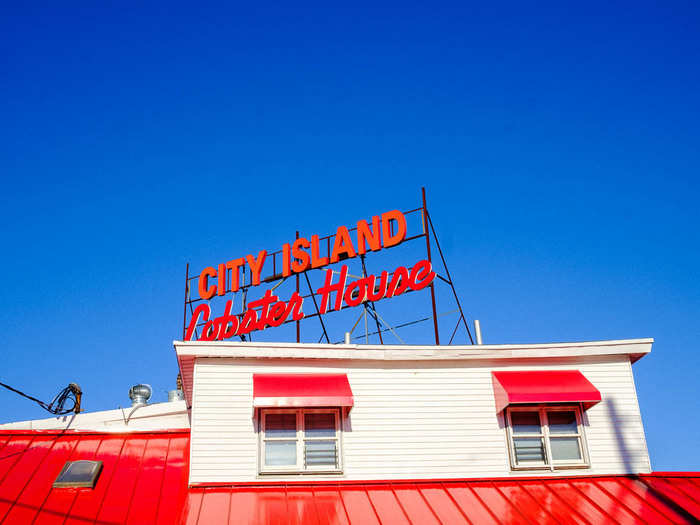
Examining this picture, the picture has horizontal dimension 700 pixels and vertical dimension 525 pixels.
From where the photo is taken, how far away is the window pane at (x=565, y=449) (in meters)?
21.4

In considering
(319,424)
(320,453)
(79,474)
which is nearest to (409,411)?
(319,424)

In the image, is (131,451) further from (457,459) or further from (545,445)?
(545,445)

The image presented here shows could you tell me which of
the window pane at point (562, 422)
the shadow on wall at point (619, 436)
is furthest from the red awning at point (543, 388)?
the shadow on wall at point (619, 436)

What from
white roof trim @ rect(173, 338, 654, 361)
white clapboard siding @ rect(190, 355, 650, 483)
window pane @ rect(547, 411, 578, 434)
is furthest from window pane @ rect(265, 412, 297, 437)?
window pane @ rect(547, 411, 578, 434)

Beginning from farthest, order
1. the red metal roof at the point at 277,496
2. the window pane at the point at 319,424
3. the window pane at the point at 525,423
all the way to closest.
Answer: the window pane at the point at 525,423, the window pane at the point at 319,424, the red metal roof at the point at 277,496

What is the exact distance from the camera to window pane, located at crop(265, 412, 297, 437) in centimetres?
2055

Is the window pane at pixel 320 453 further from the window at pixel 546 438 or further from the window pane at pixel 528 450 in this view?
the window pane at pixel 528 450

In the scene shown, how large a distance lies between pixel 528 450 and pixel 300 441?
20.9ft

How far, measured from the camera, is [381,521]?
18.1m

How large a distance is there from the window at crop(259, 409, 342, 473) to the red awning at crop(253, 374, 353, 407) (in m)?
0.72

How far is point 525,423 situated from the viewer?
21656 mm

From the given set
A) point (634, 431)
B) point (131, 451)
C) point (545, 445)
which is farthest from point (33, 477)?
point (634, 431)

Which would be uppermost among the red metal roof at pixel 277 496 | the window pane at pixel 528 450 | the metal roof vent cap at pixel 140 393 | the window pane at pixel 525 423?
the metal roof vent cap at pixel 140 393

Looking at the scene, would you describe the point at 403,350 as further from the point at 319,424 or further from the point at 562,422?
the point at 562,422
